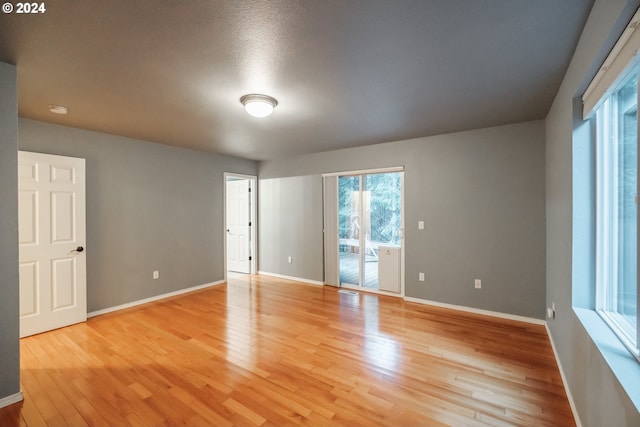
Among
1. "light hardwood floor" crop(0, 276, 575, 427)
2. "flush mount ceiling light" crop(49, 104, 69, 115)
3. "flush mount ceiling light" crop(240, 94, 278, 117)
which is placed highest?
"flush mount ceiling light" crop(49, 104, 69, 115)

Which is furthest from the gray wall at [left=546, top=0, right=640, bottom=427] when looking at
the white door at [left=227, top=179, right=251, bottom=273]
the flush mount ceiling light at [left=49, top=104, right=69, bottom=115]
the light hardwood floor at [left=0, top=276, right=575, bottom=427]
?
the white door at [left=227, top=179, right=251, bottom=273]

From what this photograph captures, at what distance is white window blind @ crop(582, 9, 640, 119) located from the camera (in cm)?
119

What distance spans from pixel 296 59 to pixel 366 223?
332 cm

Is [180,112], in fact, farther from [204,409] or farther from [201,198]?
[204,409]

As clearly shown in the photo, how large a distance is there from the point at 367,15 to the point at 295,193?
421cm

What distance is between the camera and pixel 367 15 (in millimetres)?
1556

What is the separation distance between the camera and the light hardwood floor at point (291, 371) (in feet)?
6.31

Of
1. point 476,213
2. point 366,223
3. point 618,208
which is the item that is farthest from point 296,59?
point 366,223

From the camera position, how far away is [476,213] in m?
3.81

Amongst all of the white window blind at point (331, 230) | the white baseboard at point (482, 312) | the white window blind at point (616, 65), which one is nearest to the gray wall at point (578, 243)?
the white window blind at point (616, 65)

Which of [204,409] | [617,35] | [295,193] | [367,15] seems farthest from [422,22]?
[295,193]

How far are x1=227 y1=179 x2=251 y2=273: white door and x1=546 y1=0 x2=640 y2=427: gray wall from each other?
5.13 m

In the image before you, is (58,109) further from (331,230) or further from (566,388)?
(566,388)

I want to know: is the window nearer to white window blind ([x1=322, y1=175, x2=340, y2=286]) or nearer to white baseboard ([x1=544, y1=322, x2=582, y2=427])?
white baseboard ([x1=544, y1=322, x2=582, y2=427])
